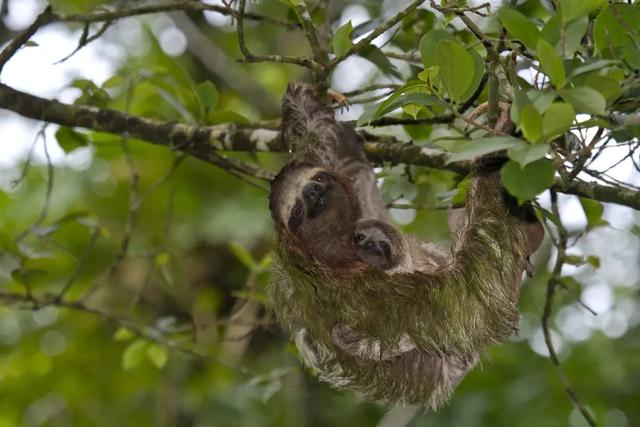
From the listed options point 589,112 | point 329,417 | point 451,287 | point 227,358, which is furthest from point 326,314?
point 329,417

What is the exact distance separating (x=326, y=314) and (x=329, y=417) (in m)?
5.67

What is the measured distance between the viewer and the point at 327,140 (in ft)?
18.5

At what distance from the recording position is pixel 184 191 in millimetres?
10742

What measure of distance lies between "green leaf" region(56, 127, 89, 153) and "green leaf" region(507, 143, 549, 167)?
12.8 ft

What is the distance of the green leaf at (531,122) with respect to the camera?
2328 millimetres

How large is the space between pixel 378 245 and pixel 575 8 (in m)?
2.64

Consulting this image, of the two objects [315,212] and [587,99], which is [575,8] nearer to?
[587,99]

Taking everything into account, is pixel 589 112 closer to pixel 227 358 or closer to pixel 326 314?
pixel 326 314

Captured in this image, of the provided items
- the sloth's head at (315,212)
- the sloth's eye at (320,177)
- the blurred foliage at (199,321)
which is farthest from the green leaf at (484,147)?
the blurred foliage at (199,321)

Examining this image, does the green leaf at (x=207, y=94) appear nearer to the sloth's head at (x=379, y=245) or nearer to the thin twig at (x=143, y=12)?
the thin twig at (x=143, y=12)

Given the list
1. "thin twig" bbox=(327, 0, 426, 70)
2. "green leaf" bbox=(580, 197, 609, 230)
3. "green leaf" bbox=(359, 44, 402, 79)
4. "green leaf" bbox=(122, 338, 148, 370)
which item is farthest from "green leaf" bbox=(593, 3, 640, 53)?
"green leaf" bbox=(122, 338, 148, 370)

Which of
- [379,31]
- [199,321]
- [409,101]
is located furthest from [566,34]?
[199,321]

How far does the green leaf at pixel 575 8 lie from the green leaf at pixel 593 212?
2.06 m

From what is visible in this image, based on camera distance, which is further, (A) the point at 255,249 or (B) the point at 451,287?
(A) the point at 255,249
